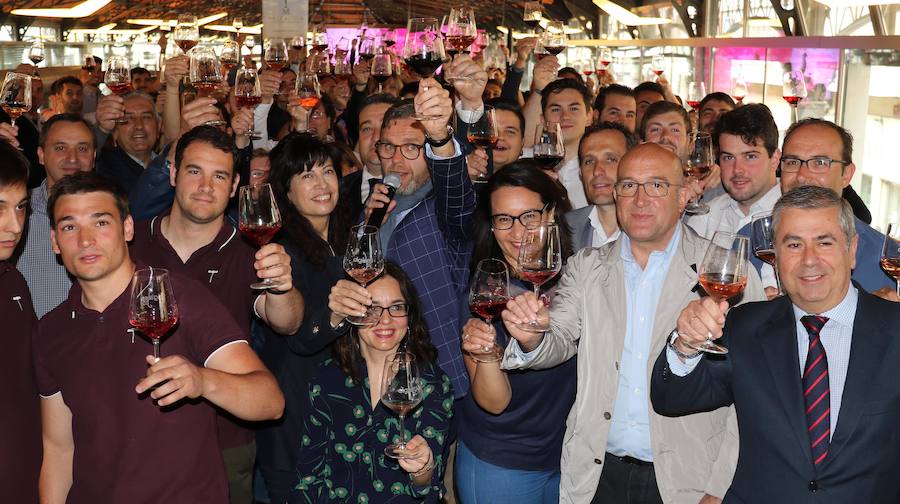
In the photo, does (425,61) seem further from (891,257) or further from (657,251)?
(891,257)

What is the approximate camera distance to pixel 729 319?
2.65 meters

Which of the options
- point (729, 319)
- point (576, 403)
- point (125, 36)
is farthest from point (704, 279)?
point (125, 36)

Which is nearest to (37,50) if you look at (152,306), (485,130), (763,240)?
(485,130)

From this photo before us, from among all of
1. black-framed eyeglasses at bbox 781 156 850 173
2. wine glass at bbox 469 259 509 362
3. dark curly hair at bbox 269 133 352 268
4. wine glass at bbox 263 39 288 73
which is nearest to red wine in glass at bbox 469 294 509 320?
wine glass at bbox 469 259 509 362

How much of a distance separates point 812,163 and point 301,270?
7.30 ft

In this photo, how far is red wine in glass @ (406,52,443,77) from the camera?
390 cm

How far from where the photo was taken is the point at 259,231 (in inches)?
123

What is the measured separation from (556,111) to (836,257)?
342 cm

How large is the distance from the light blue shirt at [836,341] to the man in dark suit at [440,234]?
1.16 meters

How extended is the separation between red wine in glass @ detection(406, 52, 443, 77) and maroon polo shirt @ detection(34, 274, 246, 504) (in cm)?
168

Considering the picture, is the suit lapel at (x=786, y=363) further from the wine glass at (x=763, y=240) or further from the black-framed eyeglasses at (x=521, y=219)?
the black-framed eyeglasses at (x=521, y=219)

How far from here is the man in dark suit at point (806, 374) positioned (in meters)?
2.34

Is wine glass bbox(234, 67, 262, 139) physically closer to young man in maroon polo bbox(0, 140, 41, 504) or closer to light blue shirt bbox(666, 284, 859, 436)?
young man in maroon polo bbox(0, 140, 41, 504)

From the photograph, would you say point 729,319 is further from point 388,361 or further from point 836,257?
point 388,361
